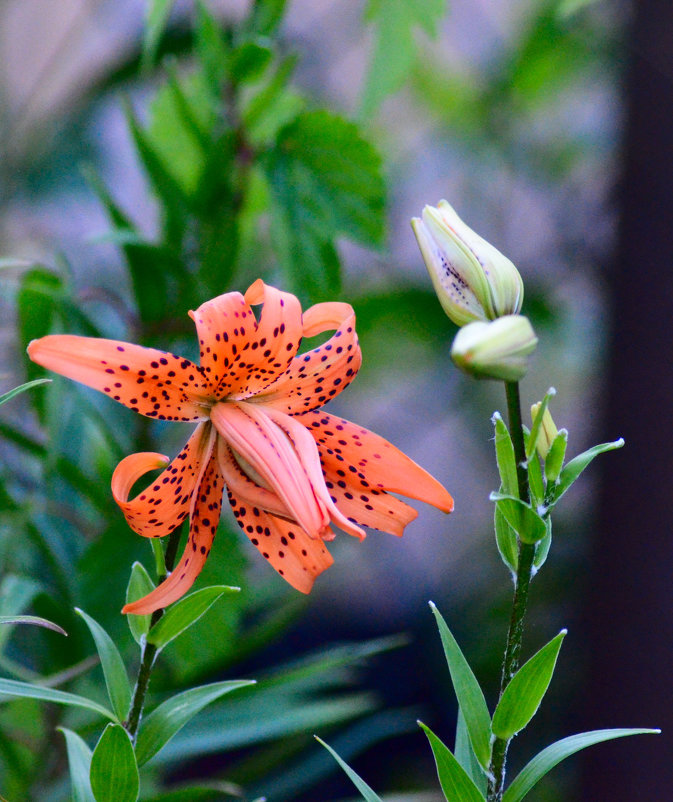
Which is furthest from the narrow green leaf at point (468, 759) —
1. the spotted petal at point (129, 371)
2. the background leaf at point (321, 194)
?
the background leaf at point (321, 194)

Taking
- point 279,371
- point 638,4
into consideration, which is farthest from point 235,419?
point 638,4

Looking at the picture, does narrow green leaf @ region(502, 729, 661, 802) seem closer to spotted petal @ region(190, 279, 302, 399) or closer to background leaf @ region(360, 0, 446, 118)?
spotted petal @ region(190, 279, 302, 399)

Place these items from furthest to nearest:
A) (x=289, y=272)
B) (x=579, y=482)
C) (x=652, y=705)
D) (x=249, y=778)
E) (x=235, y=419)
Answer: (x=579, y=482), (x=652, y=705), (x=249, y=778), (x=289, y=272), (x=235, y=419)

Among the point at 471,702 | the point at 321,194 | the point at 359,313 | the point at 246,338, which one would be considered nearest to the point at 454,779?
the point at 471,702

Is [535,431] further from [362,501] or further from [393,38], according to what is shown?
[393,38]

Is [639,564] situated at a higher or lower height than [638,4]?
lower

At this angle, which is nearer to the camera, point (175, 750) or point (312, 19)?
point (175, 750)

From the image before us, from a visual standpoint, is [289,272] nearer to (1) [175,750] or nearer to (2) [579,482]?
(1) [175,750]

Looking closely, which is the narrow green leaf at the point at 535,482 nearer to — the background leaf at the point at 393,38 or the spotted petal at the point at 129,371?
the spotted petal at the point at 129,371
